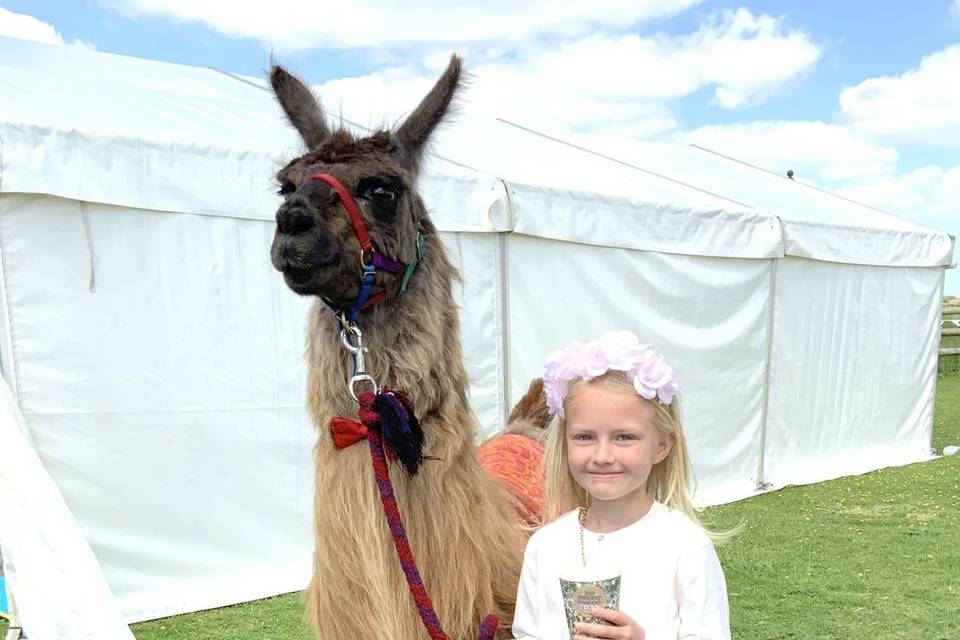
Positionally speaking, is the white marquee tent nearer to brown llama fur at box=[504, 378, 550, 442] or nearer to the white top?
brown llama fur at box=[504, 378, 550, 442]

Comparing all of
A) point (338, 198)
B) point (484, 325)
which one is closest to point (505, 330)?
point (484, 325)

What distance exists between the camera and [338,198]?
6.31ft

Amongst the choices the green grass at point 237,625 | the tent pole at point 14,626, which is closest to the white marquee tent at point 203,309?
the green grass at point 237,625

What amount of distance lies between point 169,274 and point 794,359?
5181mm

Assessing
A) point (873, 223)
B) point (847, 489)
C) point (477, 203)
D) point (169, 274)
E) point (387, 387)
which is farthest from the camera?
point (873, 223)

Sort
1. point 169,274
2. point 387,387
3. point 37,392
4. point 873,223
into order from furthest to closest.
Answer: point 873,223 < point 169,274 < point 37,392 < point 387,387

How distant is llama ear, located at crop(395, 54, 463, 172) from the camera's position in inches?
88.2

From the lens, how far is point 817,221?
7.16 metres

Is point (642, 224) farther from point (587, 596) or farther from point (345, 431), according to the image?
point (587, 596)

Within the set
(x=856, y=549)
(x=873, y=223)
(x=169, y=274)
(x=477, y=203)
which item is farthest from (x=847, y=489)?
(x=169, y=274)

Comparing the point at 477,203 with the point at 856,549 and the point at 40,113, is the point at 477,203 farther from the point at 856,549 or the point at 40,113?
the point at 856,549

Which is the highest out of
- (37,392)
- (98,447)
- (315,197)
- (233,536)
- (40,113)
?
(40,113)

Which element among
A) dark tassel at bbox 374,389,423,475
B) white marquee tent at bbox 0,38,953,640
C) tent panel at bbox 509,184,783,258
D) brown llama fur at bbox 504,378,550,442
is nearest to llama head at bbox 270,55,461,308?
dark tassel at bbox 374,389,423,475

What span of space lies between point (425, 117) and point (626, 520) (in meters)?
1.18
